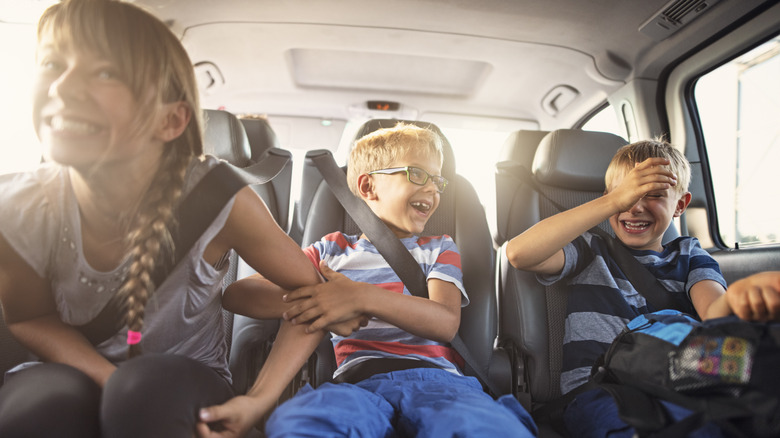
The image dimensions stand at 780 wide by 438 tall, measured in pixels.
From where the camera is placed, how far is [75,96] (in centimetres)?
70

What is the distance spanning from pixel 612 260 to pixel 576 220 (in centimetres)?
35

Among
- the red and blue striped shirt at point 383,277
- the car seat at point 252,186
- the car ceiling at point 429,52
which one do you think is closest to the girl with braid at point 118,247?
the red and blue striped shirt at point 383,277

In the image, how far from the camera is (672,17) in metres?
2.31

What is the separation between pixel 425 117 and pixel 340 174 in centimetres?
250

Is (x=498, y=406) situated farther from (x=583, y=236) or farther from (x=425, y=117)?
(x=425, y=117)

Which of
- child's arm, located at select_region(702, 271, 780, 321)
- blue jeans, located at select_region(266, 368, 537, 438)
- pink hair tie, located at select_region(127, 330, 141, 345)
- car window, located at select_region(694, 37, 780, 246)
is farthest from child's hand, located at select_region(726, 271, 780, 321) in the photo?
car window, located at select_region(694, 37, 780, 246)

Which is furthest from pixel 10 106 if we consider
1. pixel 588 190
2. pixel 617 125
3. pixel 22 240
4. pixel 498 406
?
pixel 617 125

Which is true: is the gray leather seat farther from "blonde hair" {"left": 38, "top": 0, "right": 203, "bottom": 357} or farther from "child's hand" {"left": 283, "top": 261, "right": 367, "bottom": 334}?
"blonde hair" {"left": 38, "top": 0, "right": 203, "bottom": 357}

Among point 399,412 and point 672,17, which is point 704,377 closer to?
point 399,412

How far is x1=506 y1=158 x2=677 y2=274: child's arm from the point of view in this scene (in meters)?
1.28

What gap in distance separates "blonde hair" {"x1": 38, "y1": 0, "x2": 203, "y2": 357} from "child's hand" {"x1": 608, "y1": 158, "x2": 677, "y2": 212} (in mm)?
1130

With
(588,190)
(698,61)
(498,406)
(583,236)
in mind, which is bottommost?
(498,406)

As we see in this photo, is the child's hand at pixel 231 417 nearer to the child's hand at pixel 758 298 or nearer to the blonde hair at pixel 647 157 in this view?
the child's hand at pixel 758 298

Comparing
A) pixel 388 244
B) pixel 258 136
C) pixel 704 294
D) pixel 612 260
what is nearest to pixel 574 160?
pixel 612 260
